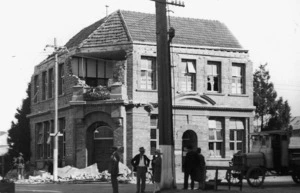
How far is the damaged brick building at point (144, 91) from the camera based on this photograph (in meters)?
39.6

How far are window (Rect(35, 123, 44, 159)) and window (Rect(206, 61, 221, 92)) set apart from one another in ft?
46.0

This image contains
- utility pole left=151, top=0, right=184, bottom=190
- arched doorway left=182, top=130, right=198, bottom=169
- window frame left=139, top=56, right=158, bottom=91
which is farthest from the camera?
arched doorway left=182, top=130, right=198, bottom=169

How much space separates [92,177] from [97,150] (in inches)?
144

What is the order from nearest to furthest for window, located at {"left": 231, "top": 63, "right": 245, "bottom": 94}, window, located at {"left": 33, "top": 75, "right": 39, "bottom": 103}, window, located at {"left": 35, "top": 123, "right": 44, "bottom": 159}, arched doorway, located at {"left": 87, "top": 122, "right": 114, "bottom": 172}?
arched doorway, located at {"left": 87, "top": 122, "right": 114, "bottom": 172}
window, located at {"left": 231, "top": 63, "right": 245, "bottom": 94}
window, located at {"left": 35, "top": 123, "right": 44, "bottom": 159}
window, located at {"left": 33, "top": 75, "right": 39, "bottom": 103}

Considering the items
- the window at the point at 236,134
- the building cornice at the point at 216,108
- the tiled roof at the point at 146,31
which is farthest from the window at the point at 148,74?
the window at the point at 236,134

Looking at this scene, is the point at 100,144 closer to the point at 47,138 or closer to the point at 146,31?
the point at 47,138

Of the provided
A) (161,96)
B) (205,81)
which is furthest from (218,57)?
(161,96)

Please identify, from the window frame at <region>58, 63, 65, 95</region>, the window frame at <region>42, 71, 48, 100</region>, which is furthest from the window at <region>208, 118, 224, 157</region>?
the window frame at <region>42, 71, 48, 100</region>

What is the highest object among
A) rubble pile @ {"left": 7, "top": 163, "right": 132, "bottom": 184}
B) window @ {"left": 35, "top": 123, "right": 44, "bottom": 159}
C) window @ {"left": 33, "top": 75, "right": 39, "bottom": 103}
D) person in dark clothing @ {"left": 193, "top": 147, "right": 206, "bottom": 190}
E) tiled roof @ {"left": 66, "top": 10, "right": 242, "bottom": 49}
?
tiled roof @ {"left": 66, "top": 10, "right": 242, "bottom": 49}

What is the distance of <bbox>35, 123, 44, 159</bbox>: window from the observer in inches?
1880

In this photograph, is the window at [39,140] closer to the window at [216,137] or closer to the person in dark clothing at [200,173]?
the window at [216,137]

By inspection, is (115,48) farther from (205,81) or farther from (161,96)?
(161,96)

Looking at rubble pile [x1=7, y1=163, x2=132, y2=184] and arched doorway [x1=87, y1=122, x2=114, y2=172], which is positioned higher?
arched doorway [x1=87, y1=122, x2=114, y2=172]

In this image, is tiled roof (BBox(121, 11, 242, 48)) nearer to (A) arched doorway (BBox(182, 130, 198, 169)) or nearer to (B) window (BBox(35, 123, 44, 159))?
(A) arched doorway (BBox(182, 130, 198, 169))
